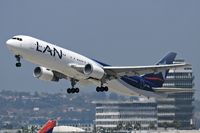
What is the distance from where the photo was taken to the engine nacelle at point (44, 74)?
304 ft

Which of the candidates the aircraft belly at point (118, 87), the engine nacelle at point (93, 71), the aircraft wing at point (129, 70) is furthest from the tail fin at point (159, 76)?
the engine nacelle at point (93, 71)

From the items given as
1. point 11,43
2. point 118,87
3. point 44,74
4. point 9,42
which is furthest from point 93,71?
point 9,42

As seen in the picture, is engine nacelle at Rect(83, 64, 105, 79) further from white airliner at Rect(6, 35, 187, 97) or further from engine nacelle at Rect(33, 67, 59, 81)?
engine nacelle at Rect(33, 67, 59, 81)

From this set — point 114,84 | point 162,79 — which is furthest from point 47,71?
point 162,79

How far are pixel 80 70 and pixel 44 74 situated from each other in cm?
530

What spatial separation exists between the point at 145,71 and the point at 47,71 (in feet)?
35.3

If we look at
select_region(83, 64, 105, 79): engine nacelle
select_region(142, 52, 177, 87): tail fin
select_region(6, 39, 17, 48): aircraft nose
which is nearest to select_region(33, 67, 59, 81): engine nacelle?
select_region(83, 64, 105, 79): engine nacelle

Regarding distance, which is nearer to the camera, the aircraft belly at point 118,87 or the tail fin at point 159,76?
the aircraft belly at point 118,87

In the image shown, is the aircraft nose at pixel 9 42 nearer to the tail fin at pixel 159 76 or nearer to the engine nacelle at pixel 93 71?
the engine nacelle at pixel 93 71

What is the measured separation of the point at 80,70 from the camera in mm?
89312

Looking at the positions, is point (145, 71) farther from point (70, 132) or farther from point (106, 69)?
point (70, 132)

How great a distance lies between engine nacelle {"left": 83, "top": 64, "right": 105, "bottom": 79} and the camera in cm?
9000

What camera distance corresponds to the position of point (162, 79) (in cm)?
10694

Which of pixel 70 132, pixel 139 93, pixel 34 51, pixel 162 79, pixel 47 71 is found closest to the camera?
pixel 34 51
